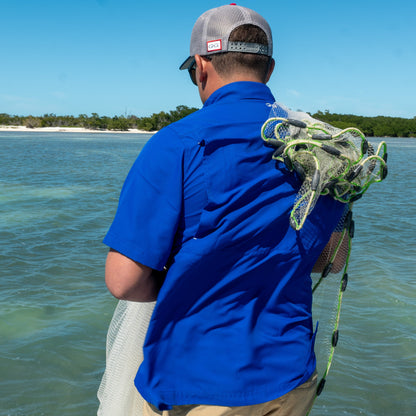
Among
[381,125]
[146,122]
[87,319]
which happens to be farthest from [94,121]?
[87,319]

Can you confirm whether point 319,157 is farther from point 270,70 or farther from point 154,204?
point 154,204

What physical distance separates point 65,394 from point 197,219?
3.36 m

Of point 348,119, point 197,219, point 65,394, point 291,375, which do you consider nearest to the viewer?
point 197,219

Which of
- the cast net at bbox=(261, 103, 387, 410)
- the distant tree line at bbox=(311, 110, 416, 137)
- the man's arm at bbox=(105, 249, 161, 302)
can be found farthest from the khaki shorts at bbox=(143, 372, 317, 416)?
the distant tree line at bbox=(311, 110, 416, 137)

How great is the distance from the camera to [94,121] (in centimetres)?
11412

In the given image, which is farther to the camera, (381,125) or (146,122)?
(146,122)

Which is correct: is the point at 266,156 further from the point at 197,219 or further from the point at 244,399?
the point at 244,399

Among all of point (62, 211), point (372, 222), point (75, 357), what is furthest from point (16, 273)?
point (372, 222)

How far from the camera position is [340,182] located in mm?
1739

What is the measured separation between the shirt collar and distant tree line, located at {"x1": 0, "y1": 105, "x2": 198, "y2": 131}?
359 feet

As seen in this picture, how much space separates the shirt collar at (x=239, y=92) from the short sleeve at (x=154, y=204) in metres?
0.26

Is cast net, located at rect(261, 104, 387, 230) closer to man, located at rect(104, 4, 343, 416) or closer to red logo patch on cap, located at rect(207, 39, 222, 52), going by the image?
man, located at rect(104, 4, 343, 416)

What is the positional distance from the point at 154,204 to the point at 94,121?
117 meters

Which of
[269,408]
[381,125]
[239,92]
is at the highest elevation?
[381,125]
